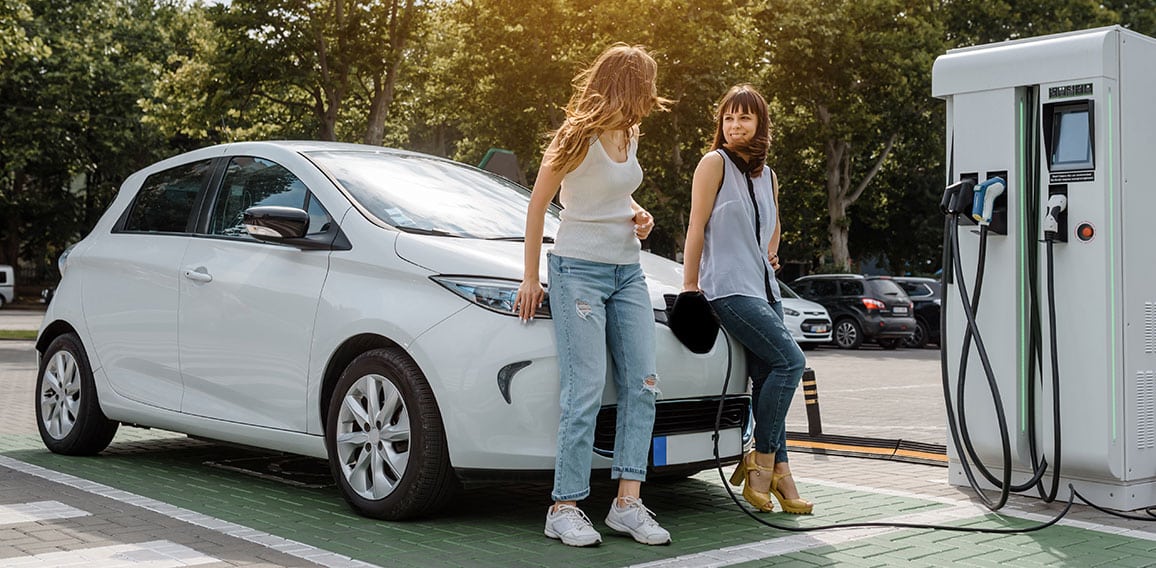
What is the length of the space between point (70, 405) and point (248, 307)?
6.65 feet

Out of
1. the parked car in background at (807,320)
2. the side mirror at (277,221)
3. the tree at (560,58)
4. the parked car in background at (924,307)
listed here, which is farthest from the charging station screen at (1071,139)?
the tree at (560,58)

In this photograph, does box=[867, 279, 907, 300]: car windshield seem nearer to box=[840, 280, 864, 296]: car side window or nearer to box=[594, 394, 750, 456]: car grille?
box=[840, 280, 864, 296]: car side window

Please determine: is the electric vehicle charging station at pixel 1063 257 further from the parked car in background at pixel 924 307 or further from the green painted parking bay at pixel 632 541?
the parked car in background at pixel 924 307

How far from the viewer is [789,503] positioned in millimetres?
5645

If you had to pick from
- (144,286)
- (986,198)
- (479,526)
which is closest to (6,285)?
(144,286)

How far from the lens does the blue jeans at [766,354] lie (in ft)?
17.8

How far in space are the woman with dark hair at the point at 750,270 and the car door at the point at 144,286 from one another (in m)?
2.74

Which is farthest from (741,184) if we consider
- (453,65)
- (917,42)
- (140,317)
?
(917,42)

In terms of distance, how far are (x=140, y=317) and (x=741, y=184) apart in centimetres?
327

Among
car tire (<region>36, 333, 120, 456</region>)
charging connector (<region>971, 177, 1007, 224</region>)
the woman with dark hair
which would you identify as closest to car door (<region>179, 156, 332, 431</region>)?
car tire (<region>36, 333, 120, 456</region>)

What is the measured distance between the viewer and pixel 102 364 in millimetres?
6965

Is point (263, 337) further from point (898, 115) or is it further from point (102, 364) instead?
point (898, 115)

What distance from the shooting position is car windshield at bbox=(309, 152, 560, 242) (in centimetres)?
564

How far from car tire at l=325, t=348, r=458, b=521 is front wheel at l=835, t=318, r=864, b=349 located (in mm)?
20455
